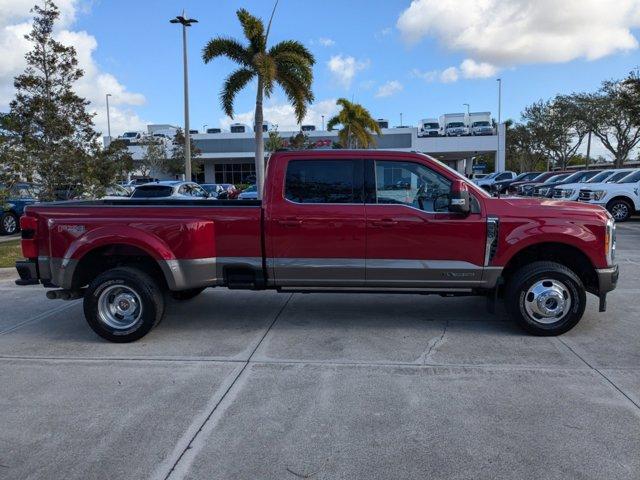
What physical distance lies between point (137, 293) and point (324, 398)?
251cm

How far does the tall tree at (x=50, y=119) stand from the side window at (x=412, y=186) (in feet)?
30.9

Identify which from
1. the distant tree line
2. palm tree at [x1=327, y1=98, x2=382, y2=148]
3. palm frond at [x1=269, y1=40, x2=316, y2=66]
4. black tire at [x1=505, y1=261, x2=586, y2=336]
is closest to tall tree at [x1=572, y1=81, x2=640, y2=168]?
the distant tree line

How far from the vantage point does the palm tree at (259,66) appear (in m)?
19.6

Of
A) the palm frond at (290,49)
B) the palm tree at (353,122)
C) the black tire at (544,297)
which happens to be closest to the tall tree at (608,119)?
the palm tree at (353,122)

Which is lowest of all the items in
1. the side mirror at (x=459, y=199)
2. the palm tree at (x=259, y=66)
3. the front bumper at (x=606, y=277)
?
the front bumper at (x=606, y=277)

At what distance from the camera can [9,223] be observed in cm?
1631

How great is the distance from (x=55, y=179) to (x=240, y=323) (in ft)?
28.0

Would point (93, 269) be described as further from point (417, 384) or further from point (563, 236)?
point (563, 236)

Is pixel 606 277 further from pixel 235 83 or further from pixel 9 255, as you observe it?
pixel 235 83

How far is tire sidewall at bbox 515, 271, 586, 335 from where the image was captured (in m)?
5.54

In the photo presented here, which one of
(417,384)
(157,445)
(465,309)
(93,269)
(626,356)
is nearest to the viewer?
(157,445)

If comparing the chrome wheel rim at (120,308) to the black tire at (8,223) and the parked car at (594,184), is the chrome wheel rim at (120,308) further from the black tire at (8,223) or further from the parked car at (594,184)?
the parked car at (594,184)

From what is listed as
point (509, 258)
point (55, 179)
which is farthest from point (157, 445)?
point (55, 179)

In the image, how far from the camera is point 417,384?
445cm
